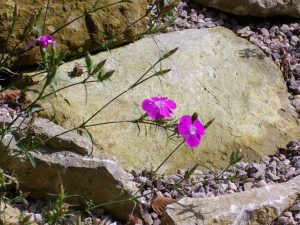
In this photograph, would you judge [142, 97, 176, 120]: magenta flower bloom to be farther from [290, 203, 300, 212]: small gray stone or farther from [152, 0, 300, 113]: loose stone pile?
[152, 0, 300, 113]: loose stone pile

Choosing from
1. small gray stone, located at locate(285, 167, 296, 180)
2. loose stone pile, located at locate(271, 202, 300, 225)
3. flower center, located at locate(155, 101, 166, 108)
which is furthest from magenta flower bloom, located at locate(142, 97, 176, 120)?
small gray stone, located at locate(285, 167, 296, 180)

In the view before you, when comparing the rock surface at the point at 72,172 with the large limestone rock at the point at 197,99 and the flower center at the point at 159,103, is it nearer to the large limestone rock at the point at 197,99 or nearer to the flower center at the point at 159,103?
the large limestone rock at the point at 197,99

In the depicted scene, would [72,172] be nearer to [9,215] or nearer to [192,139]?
[9,215]

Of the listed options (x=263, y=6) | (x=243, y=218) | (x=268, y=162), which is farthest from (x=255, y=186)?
(x=263, y=6)

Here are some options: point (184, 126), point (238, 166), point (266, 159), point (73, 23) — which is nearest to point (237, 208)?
point (238, 166)

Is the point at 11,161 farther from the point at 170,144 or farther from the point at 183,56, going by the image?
the point at 183,56

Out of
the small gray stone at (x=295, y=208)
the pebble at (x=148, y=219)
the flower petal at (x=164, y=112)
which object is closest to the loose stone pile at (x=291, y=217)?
the small gray stone at (x=295, y=208)
